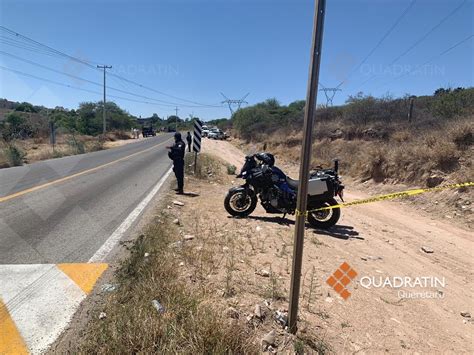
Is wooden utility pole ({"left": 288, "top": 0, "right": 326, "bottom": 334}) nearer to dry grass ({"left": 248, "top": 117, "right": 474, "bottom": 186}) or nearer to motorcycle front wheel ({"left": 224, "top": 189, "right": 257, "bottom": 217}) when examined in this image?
motorcycle front wheel ({"left": 224, "top": 189, "right": 257, "bottom": 217})

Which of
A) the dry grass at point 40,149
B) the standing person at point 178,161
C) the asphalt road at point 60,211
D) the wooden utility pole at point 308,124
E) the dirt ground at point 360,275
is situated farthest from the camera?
the dry grass at point 40,149

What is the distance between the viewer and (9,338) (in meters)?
2.98

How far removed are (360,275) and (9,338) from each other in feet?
13.8

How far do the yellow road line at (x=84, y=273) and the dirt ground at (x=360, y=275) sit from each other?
4.54ft

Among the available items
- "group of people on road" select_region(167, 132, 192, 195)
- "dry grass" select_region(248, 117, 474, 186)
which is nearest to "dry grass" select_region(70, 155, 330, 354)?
"group of people on road" select_region(167, 132, 192, 195)

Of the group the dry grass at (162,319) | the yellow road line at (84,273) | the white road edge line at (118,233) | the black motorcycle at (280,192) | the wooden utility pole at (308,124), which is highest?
the wooden utility pole at (308,124)

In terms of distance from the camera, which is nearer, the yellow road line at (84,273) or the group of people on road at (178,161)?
the yellow road line at (84,273)

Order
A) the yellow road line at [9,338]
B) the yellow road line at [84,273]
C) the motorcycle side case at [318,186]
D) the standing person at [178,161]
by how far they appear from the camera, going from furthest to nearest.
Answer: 1. the standing person at [178,161]
2. the motorcycle side case at [318,186]
3. the yellow road line at [84,273]
4. the yellow road line at [9,338]

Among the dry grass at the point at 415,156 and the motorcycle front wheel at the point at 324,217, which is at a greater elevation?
the dry grass at the point at 415,156

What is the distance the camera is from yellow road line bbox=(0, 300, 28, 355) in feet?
9.32

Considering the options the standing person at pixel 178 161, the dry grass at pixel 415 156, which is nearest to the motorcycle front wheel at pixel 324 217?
the standing person at pixel 178 161

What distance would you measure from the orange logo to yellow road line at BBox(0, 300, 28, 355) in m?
3.35

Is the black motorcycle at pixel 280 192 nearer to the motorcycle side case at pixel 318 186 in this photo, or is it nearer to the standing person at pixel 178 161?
the motorcycle side case at pixel 318 186

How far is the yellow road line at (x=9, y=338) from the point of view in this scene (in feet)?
9.32
